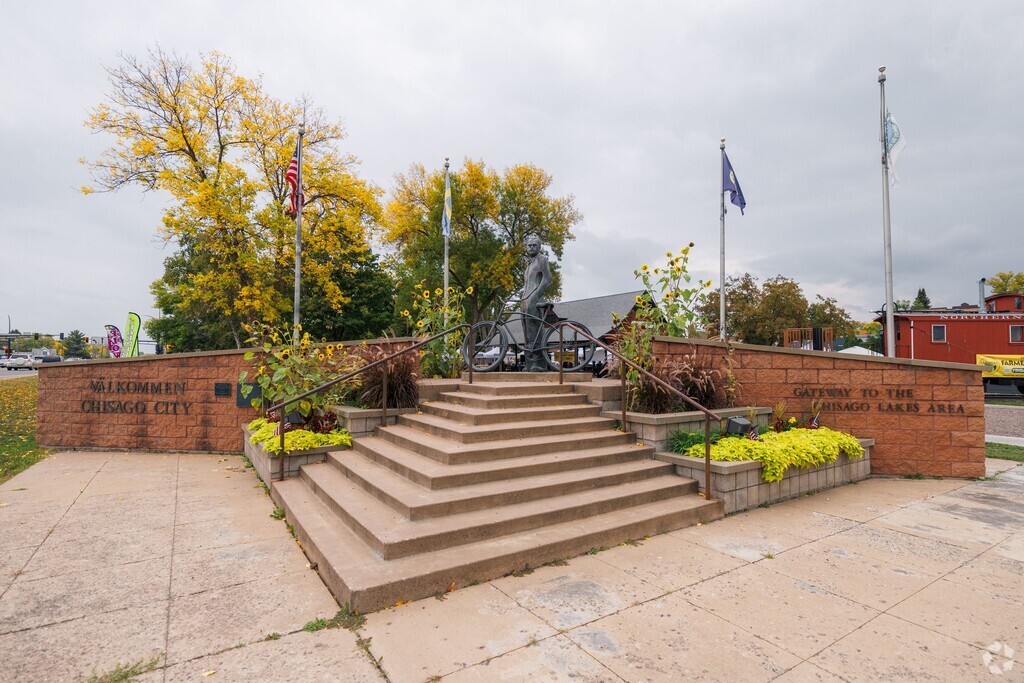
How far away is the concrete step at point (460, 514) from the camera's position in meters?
3.65

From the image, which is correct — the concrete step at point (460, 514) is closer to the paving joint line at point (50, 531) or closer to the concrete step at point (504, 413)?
the concrete step at point (504, 413)

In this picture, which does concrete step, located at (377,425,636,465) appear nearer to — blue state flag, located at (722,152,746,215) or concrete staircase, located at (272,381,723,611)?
concrete staircase, located at (272,381,723,611)

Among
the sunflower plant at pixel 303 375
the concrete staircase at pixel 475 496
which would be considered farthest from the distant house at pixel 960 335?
the sunflower plant at pixel 303 375

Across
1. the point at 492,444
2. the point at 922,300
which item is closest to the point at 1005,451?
the point at 492,444

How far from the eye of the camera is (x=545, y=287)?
876 cm

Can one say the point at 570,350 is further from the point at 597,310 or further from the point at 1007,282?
the point at 1007,282

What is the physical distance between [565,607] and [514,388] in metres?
3.57

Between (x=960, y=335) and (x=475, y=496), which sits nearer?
(x=475, y=496)

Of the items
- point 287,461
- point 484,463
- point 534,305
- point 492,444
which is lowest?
point 287,461

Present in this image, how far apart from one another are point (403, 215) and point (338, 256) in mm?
9289

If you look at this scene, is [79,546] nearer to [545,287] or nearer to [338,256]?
[545,287]

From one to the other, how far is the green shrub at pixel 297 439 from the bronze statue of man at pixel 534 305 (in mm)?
3441

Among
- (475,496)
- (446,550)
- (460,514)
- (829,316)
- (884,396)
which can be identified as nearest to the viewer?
(446,550)

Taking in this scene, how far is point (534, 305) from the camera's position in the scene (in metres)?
8.57
